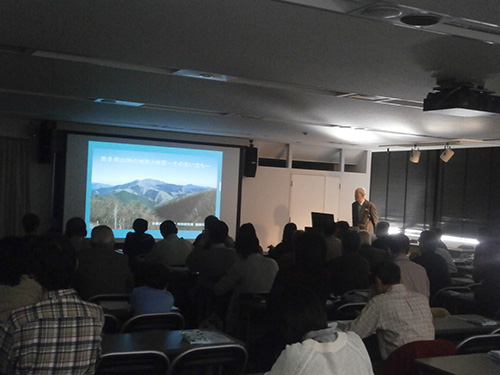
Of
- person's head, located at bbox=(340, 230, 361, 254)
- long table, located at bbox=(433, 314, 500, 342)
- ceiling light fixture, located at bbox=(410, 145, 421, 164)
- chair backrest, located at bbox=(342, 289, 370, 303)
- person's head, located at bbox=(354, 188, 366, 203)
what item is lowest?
long table, located at bbox=(433, 314, 500, 342)

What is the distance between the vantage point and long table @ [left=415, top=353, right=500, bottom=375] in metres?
2.75

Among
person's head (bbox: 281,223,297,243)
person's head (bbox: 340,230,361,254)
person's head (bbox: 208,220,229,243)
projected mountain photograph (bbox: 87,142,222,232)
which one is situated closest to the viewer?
person's head (bbox: 340,230,361,254)

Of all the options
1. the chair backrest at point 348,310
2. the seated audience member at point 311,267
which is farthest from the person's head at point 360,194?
the seated audience member at point 311,267

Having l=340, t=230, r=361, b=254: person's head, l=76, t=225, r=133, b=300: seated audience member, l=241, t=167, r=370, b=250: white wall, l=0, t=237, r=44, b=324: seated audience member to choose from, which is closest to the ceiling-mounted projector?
l=340, t=230, r=361, b=254: person's head

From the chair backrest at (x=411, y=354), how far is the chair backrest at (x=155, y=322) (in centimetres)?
142

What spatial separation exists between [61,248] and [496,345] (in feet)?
9.43

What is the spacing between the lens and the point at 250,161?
1132cm

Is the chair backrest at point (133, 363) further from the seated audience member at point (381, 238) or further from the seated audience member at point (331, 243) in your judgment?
the seated audience member at point (381, 238)

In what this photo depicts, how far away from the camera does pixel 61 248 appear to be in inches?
98.5

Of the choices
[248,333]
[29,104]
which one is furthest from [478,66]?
[29,104]

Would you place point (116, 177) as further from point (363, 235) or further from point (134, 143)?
point (363, 235)

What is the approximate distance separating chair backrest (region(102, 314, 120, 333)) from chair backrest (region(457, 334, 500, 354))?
223cm

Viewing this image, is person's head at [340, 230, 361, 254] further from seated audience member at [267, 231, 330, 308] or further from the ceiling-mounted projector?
the ceiling-mounted projector

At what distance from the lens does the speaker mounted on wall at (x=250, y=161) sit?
11.3 meters
